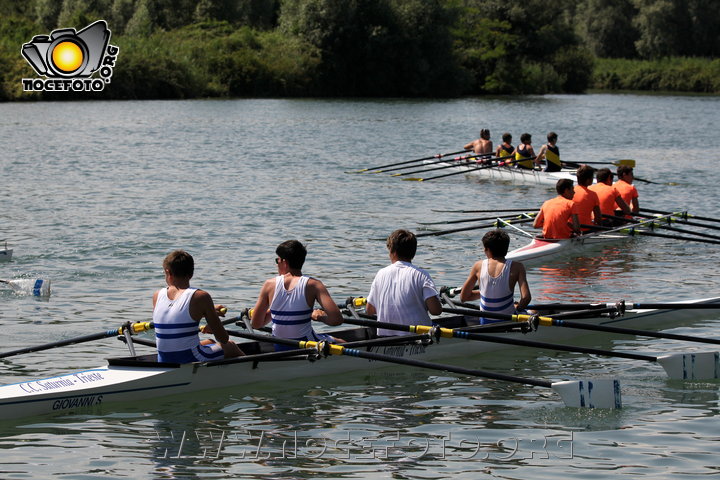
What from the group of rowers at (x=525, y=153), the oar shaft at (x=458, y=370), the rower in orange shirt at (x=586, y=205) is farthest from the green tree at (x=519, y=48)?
the oar shaft at (x=458, y=370)

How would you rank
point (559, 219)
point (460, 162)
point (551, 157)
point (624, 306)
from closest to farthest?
point (624, 306)
point (559, 219)
point (551, 157)
point (460, 162)

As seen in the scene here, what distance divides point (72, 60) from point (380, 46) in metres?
24.7

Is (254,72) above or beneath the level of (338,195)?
above

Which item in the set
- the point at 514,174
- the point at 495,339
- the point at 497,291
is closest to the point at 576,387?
the point at 495,339

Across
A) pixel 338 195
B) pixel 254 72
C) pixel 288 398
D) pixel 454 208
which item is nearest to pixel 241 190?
pixel 338 195

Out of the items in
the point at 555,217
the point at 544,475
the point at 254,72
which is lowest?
the point at 544,475

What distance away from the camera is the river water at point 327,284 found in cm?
792

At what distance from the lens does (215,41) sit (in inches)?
2803

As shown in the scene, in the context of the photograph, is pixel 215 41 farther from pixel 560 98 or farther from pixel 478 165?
pixel 478 165

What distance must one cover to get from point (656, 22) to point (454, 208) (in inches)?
2739

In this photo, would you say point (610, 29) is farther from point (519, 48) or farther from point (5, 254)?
point (5, 254)

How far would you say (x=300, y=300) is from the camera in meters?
9.04

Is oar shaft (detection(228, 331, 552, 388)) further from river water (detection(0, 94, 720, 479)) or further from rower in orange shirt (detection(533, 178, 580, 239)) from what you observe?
rower in orange shirt (detection(533, 178, 580, 239))

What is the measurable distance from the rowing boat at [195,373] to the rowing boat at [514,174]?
14.8m
